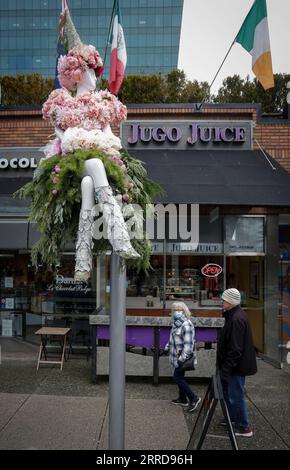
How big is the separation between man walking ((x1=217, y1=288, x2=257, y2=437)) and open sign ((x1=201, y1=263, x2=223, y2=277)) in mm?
4131

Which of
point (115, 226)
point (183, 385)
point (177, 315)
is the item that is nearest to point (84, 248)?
point (115, 226)

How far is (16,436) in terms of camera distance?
15.4 feet

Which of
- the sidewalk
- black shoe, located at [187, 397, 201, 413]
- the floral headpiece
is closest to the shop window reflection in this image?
the sidewalk

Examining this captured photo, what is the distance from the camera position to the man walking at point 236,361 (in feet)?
16.0

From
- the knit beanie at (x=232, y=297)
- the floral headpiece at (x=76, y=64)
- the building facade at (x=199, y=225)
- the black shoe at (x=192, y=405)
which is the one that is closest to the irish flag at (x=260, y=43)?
the building facade at (x=199, y=225)

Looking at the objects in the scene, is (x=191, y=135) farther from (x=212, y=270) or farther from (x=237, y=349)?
(x=237, y=349)

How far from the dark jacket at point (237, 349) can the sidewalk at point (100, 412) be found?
2.56ft

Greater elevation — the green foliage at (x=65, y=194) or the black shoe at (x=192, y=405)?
the green foliage at (x=65, y=194)

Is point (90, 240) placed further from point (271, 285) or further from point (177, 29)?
point (177, 29)

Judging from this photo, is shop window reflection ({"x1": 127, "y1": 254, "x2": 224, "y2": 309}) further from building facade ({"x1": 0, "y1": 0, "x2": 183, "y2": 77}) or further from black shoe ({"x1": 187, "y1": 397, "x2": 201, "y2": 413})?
building facade ({"x1": 0, "y1": 0, "x2": 183, "y2": 77})

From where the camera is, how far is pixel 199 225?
30.2ft

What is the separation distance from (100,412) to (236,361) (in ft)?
6.61

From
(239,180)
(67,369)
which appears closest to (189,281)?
(239,180)

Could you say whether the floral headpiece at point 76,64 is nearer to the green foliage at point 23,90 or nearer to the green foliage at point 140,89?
the green foliage at point 140,89
